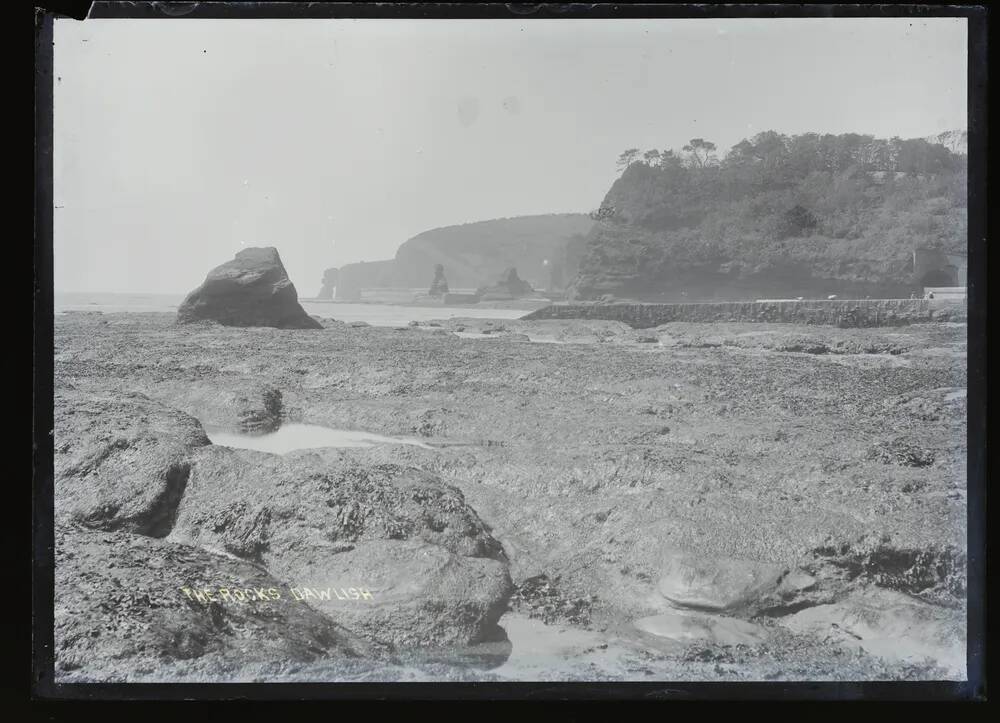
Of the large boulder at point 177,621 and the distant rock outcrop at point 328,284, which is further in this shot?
the distant rock outcrop at point 328,284

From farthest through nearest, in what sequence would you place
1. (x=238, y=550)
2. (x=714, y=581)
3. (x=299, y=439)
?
1. (x=299, y=439)
2. (x=238, y=550)
3. (x=714, y=581)

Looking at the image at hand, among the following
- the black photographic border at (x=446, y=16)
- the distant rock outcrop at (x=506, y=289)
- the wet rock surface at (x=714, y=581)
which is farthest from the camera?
the distant rock outcrop at (x=506, y=289)

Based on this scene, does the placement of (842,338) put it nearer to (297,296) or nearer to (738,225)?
(738,225)

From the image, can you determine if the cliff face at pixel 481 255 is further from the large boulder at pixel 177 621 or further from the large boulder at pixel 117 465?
the large boulder at pixel 177 621

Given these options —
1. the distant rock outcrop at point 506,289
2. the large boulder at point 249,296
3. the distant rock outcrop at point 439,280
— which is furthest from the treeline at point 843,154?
the large boulder at point 249,296

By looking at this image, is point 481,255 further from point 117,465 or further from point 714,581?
point 117,465

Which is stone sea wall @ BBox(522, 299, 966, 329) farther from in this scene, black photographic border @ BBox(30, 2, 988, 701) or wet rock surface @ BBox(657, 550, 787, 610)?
wet rock surface @ BBox(657, 550, 787, 610)

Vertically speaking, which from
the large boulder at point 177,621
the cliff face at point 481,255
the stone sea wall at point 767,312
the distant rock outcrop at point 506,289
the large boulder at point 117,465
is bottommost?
the large boulder at point 177,621

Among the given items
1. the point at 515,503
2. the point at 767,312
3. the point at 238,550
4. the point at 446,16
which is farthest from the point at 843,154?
the point at 238,550

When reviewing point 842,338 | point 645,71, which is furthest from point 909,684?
point 645,71
